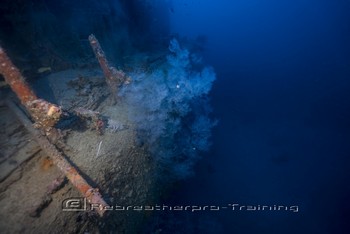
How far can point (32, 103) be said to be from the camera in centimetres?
322

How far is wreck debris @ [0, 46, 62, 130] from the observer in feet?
10.2

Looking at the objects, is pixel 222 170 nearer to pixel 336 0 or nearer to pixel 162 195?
pixel 162 195

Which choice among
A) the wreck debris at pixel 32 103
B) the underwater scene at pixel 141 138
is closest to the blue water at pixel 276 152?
the underwater scene at pixel 141 138

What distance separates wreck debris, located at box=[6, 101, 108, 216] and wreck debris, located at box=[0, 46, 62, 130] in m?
0.29

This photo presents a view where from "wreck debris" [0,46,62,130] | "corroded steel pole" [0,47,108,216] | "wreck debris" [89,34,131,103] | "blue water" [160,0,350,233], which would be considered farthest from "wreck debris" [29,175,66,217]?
"blue water" [160,0,350,233]

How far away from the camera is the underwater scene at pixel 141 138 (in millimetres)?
3232

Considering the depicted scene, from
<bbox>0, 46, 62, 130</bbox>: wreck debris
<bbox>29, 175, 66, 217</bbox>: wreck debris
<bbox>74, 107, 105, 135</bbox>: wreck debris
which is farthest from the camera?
<bbox>74, 107, 105, 135</bbox>: wreck debris

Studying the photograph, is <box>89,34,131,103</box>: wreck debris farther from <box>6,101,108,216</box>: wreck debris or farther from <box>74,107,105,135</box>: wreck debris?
<box>6,101,108,216</box>: wreck debris

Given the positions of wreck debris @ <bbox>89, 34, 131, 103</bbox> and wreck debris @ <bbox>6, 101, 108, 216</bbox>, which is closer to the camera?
wreck debris @ <bbox>6, 101, 108, 216</bbox>

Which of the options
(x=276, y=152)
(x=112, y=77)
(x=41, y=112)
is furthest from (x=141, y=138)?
(x=276, y=152)

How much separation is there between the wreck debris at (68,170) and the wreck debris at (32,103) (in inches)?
11.2

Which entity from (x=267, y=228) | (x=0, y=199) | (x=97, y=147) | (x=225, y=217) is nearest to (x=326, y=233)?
(x=267, y=228)

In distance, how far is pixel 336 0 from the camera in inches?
1999

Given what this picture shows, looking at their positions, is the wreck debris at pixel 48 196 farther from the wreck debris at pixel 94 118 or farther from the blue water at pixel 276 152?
the blue water at pixel 276 152
